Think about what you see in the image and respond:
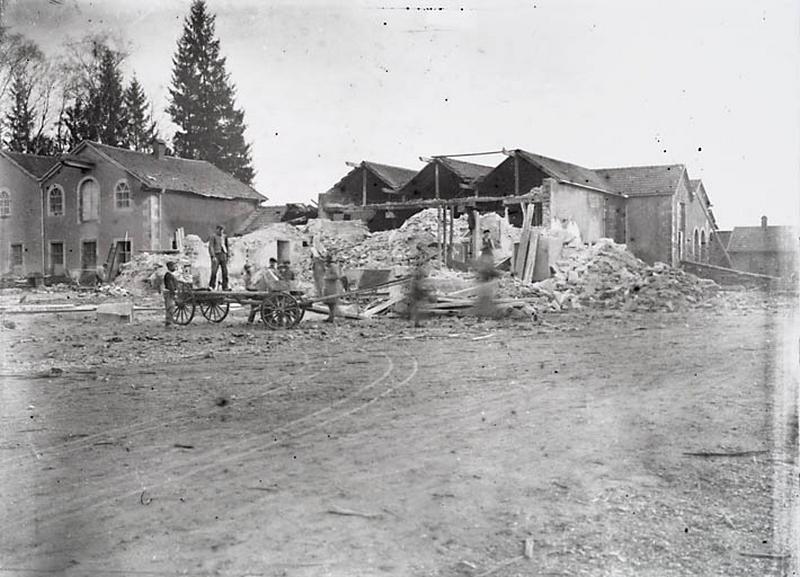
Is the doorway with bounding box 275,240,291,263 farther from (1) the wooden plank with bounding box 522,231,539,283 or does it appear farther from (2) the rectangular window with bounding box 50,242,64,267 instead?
(1) the wooden plank with bounding box 522,231,539,283

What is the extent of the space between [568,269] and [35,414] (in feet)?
61.3

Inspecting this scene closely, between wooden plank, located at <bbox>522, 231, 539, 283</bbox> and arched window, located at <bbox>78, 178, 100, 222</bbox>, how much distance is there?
41.6 feet

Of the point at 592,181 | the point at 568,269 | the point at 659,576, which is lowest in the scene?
the point at 659,576

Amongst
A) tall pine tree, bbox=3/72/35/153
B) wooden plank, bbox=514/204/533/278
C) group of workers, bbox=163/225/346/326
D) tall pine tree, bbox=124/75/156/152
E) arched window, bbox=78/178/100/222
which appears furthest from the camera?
wooden plank, bbox=514/204/533/278

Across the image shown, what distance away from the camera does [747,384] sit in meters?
8.27

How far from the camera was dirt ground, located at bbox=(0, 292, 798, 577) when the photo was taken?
396 cm

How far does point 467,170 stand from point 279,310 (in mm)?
14267

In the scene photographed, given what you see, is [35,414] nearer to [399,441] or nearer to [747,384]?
[399,441]

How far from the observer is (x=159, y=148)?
12.9m

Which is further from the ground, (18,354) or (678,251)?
(678,251)

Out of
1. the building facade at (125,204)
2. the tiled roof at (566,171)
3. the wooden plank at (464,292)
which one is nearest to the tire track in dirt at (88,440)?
the building facade at (125,204)

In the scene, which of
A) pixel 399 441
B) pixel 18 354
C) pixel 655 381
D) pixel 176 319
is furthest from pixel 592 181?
pixel 399 441

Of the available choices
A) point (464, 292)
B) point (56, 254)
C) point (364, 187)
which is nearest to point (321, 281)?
point (364, 187)

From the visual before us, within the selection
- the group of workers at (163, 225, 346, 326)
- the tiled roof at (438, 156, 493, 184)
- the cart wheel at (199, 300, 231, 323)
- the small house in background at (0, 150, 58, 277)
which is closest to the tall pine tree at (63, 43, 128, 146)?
the group of workers at (163, 225, 346, 326)
